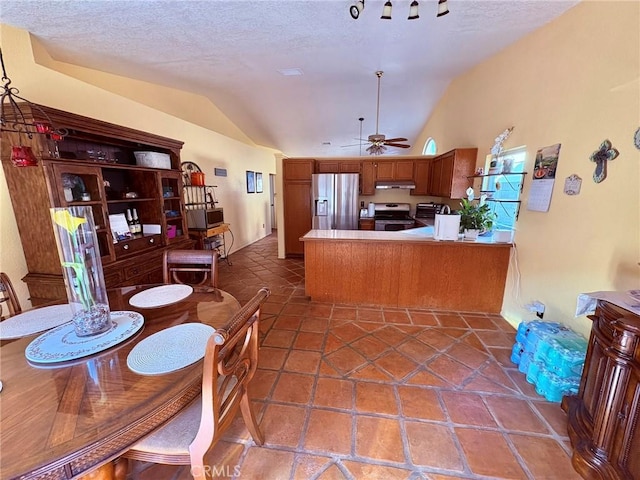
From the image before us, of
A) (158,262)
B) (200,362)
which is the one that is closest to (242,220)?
(158,262)

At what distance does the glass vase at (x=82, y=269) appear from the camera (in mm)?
1090

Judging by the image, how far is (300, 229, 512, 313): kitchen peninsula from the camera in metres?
2.86

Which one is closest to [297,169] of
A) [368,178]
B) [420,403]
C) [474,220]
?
[368,178]

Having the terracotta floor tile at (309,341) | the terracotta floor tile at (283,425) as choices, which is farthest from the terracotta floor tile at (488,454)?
the terracotta floor tile at (309,341)

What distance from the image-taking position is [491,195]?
3.16 metres

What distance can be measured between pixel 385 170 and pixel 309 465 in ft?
15.4

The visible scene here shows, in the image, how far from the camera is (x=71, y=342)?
3.62 ft

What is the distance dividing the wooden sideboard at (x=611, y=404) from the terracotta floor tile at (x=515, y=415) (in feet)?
0.61

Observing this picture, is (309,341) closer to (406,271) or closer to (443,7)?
(406,271)

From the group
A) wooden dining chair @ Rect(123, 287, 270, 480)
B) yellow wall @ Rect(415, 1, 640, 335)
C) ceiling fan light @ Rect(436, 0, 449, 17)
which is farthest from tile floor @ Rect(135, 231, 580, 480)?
ceiling fan light @ Rect(436, 0, 449, 17)

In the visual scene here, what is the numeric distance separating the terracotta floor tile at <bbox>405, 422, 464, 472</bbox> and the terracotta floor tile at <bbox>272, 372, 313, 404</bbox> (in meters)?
0.67

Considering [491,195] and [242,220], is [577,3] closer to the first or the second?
[491,195]

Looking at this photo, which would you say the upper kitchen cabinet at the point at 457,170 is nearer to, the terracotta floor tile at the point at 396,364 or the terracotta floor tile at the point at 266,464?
the terracotta floor tile at the point at 396,364

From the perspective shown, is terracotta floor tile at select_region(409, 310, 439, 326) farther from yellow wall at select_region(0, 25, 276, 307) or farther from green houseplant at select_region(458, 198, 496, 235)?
yellow wall at select_region(0, 25, 276, 307)
